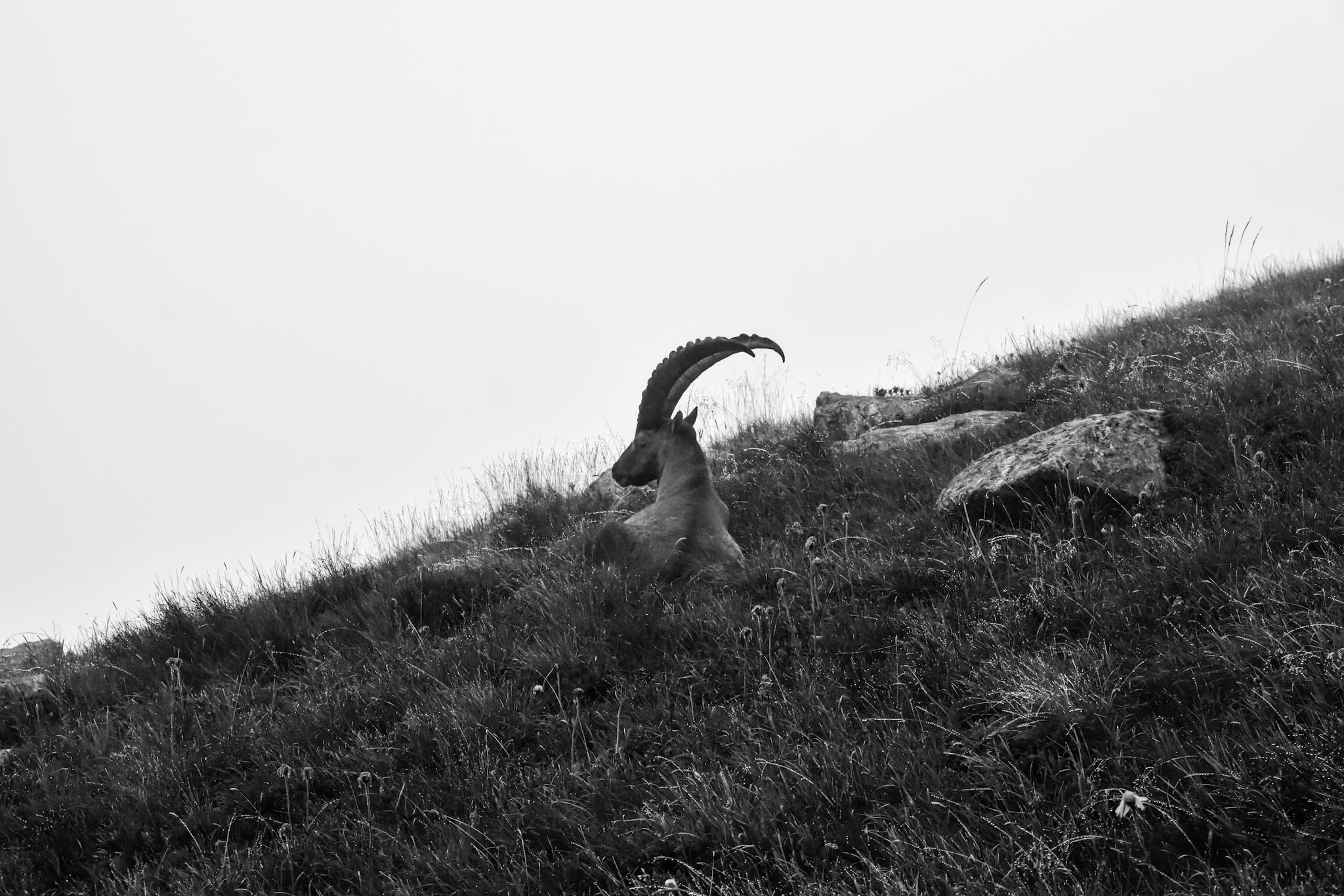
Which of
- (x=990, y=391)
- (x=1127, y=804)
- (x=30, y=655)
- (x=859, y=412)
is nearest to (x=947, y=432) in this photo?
(x=990, y=391)

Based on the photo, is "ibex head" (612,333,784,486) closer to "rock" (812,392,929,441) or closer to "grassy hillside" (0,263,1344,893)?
"grassy hillside" (0,263,1344,893)

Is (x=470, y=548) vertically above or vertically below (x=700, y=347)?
below

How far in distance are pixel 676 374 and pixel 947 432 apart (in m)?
2.47

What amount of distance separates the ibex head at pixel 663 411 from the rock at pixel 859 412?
1869 mm

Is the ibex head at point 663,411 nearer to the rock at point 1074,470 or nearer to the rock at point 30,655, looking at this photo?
the rock at point 1074,470

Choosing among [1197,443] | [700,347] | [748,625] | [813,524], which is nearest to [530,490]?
[700,347]

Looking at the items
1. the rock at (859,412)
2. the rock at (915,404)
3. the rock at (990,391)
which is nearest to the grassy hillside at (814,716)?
the rock at (990,391)


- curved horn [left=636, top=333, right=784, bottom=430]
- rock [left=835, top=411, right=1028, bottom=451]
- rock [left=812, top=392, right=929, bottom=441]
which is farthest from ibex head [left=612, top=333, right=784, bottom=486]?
rock [left=812, top=392, right=929, bottom=441]

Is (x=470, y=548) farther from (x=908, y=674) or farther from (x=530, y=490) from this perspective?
(x=908, y=674)

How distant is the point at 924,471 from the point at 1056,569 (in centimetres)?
248

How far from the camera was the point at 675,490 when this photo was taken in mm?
7746

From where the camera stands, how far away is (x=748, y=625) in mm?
5098

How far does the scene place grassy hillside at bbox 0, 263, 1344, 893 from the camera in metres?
3.05

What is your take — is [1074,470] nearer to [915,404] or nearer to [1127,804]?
[1127,804]
